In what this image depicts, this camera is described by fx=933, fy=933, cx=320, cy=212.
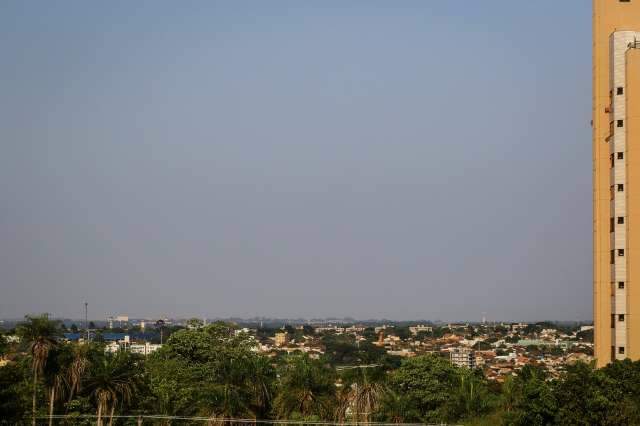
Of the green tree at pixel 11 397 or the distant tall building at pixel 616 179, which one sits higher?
the distant tall building at pixel 616 179

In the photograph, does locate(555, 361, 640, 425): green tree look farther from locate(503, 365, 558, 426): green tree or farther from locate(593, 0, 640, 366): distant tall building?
locate(593, 0, 640, 366): distant tall building

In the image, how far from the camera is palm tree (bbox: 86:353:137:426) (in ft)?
145

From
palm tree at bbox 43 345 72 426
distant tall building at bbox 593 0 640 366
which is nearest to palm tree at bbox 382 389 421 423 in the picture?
distant tall building at bbox 593 0 640 366

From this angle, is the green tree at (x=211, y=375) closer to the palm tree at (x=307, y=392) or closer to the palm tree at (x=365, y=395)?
the palm tree at (x=307, y=392)

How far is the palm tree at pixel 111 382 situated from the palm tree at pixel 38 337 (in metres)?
2.51

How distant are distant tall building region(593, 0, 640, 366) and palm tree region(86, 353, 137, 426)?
22962 millimetres

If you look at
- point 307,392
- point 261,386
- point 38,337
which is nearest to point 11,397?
point 38,337

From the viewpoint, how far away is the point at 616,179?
45.9 m

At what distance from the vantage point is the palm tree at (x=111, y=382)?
145 ft

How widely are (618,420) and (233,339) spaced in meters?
39.4

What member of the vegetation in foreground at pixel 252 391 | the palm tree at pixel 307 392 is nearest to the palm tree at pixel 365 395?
the vegetation in foreground at pixel 252 391

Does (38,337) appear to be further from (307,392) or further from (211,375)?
(211,375)

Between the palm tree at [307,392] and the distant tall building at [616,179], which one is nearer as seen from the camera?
the palm tree at [307,392]

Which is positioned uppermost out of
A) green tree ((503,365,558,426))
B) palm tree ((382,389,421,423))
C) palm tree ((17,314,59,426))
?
palm tree ((17,314,59,426))
